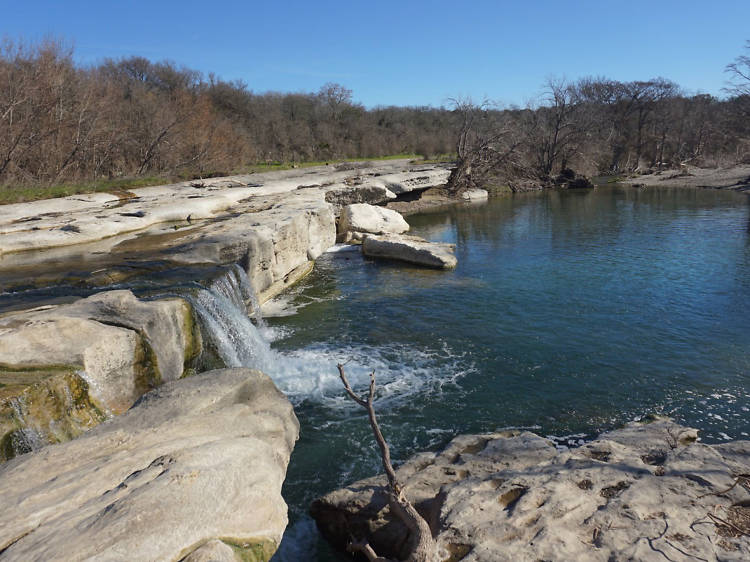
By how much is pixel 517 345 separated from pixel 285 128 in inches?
1124

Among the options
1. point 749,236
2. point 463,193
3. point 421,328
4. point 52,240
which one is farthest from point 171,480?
point 463,193

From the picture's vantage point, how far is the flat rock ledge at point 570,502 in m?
3.05

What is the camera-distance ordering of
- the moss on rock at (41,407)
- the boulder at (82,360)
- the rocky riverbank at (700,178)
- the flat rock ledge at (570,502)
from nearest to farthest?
the flat rock ledge at (570,502)
the moss on rock at (41,407)
the boulder at (82,360)
the rocky riverbank at (700,178)

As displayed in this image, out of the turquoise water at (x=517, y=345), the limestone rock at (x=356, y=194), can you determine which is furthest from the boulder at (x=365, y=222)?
the turquoise water at (x=517, y=345)

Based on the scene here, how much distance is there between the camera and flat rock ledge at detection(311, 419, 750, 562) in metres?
3.05

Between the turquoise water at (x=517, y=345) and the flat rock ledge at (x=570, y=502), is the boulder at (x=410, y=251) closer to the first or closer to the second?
the turquoise water at (x=517, y=345)

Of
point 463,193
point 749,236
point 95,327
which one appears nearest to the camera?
point 95,327

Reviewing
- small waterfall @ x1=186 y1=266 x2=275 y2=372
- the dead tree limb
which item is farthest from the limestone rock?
the dead tree limb

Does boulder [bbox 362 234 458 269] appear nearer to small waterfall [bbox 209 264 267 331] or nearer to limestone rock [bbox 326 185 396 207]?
small waterfall [bbox 209 264 267 331]

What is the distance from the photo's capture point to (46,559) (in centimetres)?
221

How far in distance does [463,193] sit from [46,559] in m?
25.6

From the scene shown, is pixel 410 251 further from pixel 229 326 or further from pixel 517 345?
pixel 229 326

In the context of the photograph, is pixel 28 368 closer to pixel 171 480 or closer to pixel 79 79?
pixel 171 480

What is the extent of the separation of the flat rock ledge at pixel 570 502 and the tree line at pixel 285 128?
13750 mm
